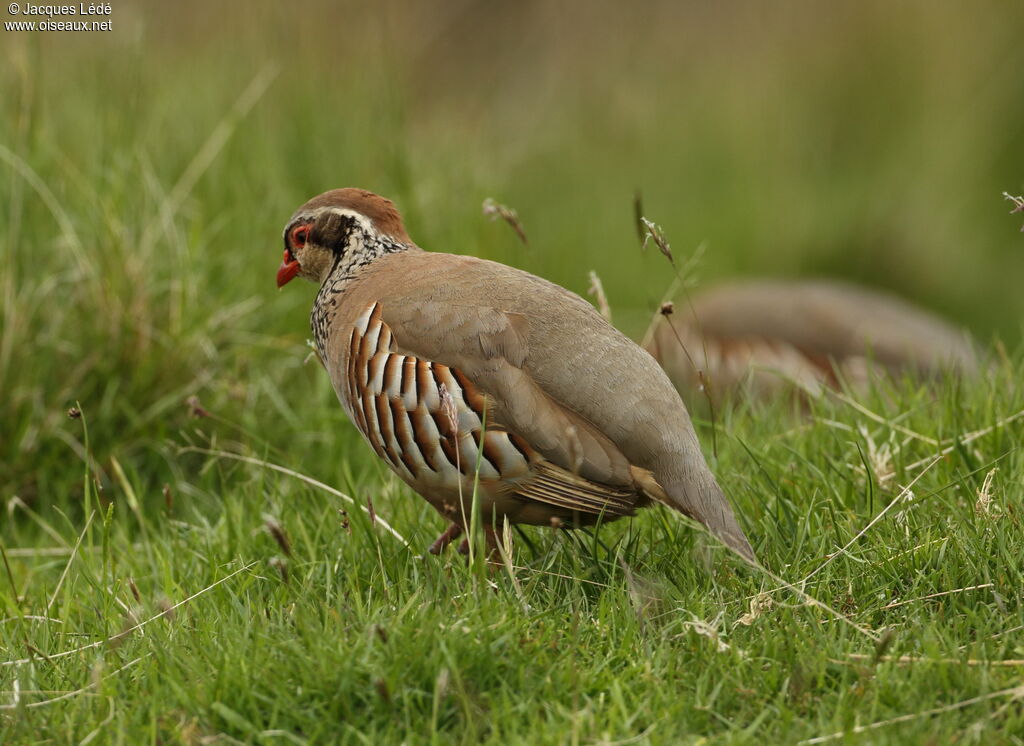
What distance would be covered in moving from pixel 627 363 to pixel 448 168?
4057mm

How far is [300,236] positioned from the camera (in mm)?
4078

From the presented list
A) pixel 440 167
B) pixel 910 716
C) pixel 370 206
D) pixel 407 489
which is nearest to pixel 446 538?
pixel 407 489

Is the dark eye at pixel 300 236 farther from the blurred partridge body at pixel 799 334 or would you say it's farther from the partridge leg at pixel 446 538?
the blurred partridge body at pixel 799 334

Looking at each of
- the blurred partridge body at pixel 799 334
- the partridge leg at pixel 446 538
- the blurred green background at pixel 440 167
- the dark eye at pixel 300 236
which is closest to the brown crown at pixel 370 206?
the dark eye at pixel 300 236

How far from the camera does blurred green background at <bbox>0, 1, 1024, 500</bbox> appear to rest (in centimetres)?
498

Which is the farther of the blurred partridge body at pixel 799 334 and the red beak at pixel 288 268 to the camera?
the blurred partridge body at pixel 799 334

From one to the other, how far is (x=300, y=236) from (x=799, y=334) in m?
3.31

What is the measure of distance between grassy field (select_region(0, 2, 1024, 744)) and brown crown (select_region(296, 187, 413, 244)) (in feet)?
2.46

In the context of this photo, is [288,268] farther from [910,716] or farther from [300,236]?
[910,716]

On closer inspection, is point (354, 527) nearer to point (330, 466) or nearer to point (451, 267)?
point (451, 267)

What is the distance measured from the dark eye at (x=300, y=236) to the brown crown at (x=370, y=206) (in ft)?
0.25

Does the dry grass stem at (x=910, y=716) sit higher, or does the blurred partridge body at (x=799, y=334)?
the dry grass stem at (x=910, y=716)

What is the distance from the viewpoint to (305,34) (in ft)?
24.3

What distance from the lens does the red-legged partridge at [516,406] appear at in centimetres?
319
